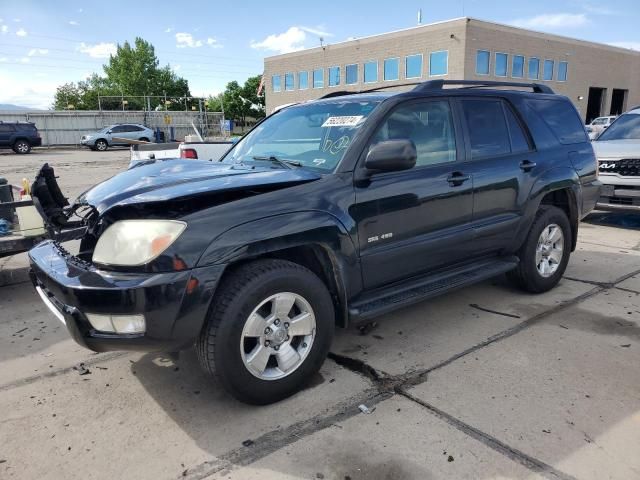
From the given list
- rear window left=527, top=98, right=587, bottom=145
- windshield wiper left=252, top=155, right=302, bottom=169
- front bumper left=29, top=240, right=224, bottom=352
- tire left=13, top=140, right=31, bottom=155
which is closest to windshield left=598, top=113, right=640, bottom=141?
rear window left=527, top=98, right=587, bottom=145

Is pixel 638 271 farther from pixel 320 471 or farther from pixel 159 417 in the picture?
pixel 159 417

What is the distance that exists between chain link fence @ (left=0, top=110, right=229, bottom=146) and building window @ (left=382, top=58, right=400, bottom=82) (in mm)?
13689

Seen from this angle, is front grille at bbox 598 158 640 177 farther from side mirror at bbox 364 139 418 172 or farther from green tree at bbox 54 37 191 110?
green tree at bbox 54 37 191 110

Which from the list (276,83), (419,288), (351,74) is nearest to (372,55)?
(351,74)

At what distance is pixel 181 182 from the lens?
2984 millimetres

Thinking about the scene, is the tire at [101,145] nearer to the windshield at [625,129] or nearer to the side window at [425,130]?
the windshield at [625,129]

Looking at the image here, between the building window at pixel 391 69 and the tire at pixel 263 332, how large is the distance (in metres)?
39.1

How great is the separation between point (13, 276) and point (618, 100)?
56.7 metres

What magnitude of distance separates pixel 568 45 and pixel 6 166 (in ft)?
136

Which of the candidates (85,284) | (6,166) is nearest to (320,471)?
(85,284)

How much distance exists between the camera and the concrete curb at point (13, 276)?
540cm

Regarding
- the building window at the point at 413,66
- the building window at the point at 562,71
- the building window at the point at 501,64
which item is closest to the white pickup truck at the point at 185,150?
the building window at the point at 413,66

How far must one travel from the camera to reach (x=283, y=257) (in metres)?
3.09

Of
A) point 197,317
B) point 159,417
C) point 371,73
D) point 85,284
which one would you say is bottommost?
point 159,417
